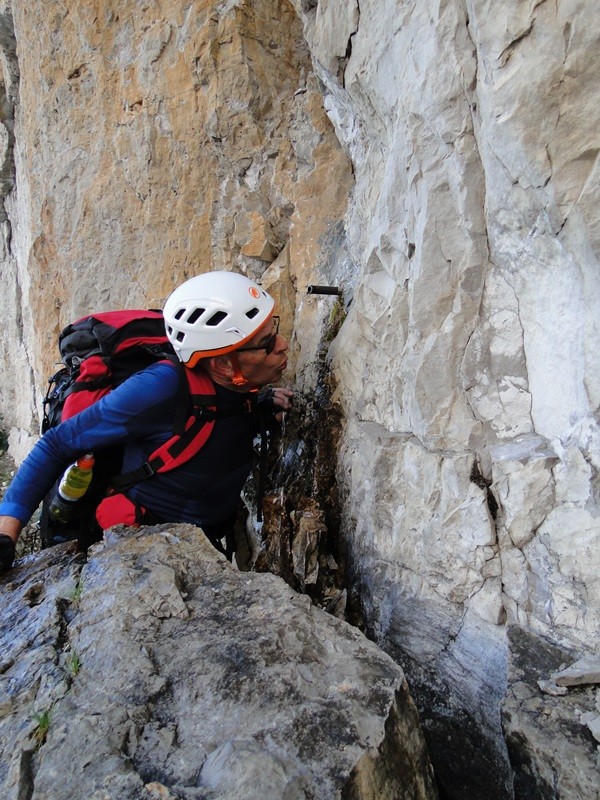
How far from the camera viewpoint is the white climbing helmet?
3.53m

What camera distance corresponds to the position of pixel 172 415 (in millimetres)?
3615

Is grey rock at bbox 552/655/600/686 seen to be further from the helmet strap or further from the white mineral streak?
the helmet strap

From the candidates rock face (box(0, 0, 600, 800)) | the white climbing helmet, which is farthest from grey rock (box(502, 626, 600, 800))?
the white climbing helmet

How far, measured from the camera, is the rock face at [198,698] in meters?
1.65

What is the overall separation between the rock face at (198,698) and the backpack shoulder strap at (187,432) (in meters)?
1.00

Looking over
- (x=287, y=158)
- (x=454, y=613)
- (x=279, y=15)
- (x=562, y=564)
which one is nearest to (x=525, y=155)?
(x=562, y=564)

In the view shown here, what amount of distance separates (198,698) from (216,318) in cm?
226

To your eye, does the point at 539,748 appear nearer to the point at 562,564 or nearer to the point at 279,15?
the point at 562,564

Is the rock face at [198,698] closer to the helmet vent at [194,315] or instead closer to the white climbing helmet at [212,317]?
the white climbing helmet at [212,317]

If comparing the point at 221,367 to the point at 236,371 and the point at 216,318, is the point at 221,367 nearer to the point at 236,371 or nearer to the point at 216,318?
the point at 236,371

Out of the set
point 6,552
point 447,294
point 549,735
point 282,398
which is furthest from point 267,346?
point 549,735

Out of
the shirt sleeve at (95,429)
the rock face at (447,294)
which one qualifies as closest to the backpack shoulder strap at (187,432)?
the shirt sleeve at (95,429)

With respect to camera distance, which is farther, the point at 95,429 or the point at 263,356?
the point at 263,356

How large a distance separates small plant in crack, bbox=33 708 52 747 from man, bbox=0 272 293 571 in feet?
4.72
